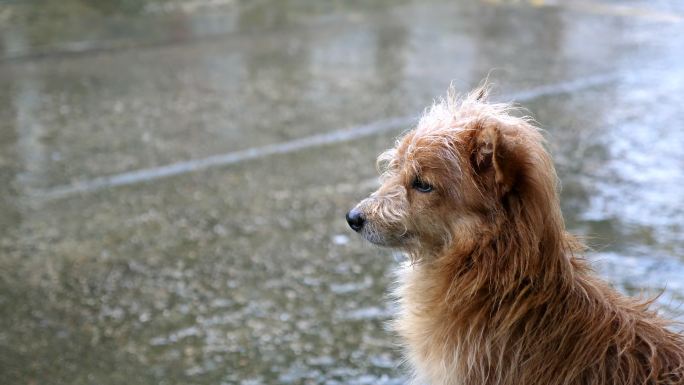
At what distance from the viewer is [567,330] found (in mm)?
2396

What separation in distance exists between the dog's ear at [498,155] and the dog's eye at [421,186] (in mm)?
197

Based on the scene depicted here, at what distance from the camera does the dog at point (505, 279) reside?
2.34m

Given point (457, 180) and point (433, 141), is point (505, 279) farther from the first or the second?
point (433, 141)

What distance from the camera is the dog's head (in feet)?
7.67

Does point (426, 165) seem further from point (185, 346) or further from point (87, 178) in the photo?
point (87, 178)

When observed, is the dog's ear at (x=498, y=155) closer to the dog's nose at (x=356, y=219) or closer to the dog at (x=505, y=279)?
the dog at (x=505, y=279)

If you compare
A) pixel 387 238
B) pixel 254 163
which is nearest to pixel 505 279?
pixel 387 238

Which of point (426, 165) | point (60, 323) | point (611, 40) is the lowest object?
point (60, 323)

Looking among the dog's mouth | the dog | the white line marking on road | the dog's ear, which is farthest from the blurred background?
the dog's ear

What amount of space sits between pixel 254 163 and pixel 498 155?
3.46 metres

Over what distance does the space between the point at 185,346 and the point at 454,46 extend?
18.1 ft

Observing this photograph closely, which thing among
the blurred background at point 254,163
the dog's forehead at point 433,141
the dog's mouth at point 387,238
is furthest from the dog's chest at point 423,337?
the blurred background at point 254,163

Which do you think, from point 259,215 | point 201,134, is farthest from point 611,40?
point 259,215

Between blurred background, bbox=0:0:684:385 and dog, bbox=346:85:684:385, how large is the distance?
0.84 metres
